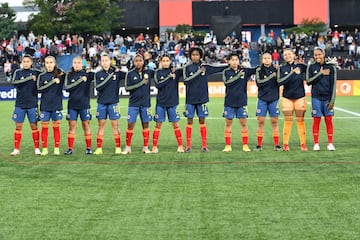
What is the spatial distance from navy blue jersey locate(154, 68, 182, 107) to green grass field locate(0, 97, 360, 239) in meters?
0.95

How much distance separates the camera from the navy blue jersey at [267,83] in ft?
45.0

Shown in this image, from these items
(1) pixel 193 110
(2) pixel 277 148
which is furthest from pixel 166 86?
(2) pixel 277 148

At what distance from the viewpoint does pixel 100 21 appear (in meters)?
54.4

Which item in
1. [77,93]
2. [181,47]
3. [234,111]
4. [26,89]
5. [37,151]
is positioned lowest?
[37,151]

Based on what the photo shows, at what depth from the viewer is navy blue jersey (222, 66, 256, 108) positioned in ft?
44.9

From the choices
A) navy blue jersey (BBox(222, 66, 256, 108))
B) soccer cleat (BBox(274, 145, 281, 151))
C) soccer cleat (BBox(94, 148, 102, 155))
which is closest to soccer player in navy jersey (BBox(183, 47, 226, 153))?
navy blue jersey (BBox(222, 66, 256, 108))

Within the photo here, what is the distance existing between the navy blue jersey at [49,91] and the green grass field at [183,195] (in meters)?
0.96

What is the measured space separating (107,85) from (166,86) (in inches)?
43.6

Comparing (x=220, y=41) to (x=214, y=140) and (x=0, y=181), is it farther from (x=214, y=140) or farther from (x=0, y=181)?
(x=0, y=181)

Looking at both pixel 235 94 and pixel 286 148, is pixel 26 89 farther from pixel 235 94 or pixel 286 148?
pixel 286 148

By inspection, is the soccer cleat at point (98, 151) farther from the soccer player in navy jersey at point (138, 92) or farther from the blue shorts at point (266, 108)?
the blue shorts at point (266, 108)

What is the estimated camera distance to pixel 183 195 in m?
8.98

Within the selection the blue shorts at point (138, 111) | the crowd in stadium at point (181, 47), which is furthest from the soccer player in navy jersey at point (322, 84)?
the crowd in stadium at point (181, 47)

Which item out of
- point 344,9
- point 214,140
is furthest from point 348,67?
point 214,140
